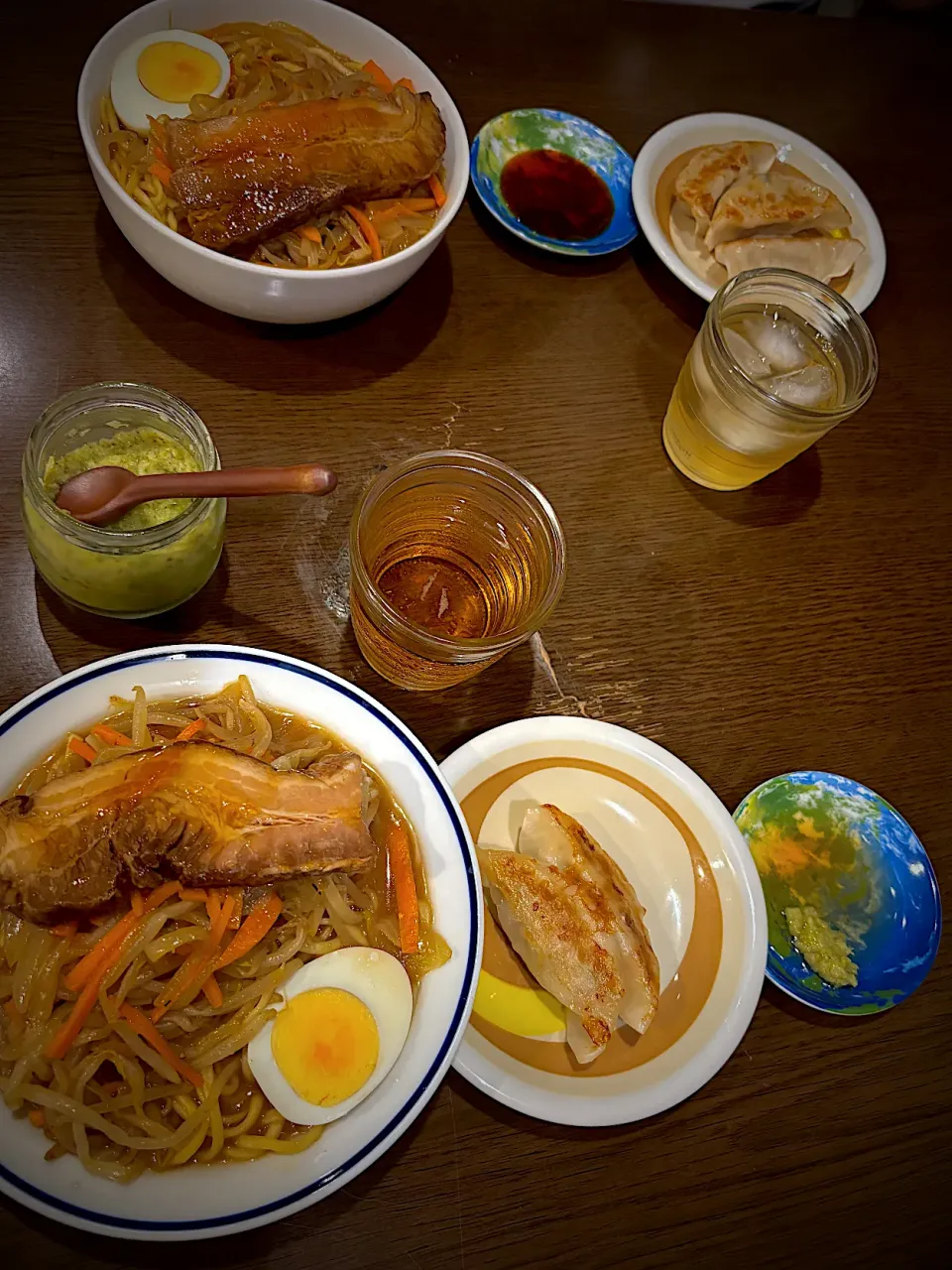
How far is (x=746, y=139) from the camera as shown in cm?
244

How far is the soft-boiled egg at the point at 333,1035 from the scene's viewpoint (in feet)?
3.85

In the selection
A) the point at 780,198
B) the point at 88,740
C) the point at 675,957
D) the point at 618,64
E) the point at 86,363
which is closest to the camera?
the point at 88,740

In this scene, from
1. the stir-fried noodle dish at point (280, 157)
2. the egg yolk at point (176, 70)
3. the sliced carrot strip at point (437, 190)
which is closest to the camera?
the stir-fried noodle dish at point (280, 157)

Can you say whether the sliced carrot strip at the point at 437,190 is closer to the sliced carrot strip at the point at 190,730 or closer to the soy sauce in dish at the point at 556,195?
the soy sauce in dish at the point at 556,195

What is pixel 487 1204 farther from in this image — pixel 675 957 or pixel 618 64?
pixel 618 64

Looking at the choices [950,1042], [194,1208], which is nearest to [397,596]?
[194,1208]

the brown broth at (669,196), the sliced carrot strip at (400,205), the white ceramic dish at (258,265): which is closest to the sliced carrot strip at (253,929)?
the white ceramic dish at (258,265)

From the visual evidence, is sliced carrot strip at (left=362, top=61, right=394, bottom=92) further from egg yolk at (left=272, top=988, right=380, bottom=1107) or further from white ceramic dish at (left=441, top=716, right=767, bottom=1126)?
egg yolk at (left=272, top=988, right=380, bottom=1107)

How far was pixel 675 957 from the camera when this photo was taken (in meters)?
1.53

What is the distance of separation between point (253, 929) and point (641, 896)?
677mm

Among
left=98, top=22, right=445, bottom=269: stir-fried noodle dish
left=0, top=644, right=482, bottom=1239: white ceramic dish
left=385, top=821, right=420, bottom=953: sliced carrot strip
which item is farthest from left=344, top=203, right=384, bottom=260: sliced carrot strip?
left=385, top=821, right=420, bottom=953: sliced carrot strip

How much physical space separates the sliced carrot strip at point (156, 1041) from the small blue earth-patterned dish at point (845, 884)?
948 mm

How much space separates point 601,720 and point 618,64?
1942 mm

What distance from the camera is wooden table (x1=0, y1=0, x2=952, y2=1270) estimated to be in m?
1.39
